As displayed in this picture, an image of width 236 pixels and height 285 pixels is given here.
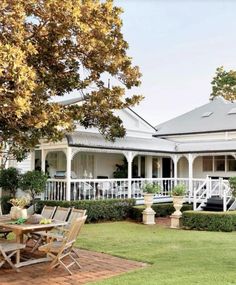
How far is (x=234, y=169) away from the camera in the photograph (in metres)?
22.5

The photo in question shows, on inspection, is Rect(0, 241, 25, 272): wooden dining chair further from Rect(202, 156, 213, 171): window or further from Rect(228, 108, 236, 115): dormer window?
Rect(228, 108, 236, 115): dormer window

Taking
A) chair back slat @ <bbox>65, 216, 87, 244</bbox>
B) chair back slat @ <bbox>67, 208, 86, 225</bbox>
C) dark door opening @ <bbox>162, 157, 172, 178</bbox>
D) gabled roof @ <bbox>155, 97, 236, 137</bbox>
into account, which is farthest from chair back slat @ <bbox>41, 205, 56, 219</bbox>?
gabled roof @ <bbox>155, 97, 236, 137</bbox>

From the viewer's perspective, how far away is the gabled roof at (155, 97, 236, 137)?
80.1 ft

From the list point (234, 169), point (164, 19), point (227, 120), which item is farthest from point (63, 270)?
point (227, 120)

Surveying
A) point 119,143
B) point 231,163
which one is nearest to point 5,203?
point 119,143

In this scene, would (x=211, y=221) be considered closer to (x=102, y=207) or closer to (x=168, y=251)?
(x=102, y=207)

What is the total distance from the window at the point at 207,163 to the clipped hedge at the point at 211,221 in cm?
883

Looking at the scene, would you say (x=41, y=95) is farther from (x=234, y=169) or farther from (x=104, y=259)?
(x=234, y=169)

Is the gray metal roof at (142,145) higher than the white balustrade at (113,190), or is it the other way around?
the gray metal roof at (142,145)

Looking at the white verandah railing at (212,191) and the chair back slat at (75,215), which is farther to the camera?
the white verandah railing at (212,191)

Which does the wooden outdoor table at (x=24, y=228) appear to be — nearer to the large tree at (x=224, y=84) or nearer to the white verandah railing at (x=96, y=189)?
the white verandah railing at (x=96, y=189)

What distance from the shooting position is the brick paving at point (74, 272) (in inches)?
285

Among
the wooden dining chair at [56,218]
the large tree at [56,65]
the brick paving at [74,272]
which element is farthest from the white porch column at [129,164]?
the brick paving at [74,272]

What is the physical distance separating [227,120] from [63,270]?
1906 cm
